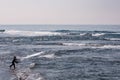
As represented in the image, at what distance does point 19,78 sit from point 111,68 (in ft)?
27.8

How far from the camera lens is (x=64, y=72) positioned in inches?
984

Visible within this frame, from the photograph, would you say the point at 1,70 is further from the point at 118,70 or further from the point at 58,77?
the point at 118,70

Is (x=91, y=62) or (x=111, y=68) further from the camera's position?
(x=91, y=62)

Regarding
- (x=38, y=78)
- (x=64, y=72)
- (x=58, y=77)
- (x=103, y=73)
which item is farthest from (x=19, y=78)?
(x=103, y=73)

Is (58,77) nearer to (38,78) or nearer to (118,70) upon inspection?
(38,78)

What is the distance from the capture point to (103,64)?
29.2m

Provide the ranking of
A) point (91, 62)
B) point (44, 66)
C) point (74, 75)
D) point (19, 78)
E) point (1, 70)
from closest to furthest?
point (19, 78), point (74, 75), point (1, 70), point (44, 66), point (91, 62)

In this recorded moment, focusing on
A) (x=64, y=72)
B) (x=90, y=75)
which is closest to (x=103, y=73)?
(x=90, y=75)

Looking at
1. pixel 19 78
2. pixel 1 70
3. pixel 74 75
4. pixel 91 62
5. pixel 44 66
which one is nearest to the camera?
pixel 19 78

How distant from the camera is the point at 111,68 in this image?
88.7 feet

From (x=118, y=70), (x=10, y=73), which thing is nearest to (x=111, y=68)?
(x=118, y=70)

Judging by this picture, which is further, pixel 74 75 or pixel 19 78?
pixel 74 75

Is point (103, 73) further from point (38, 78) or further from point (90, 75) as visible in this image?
point (38, 78)

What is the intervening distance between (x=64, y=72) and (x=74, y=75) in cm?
139
